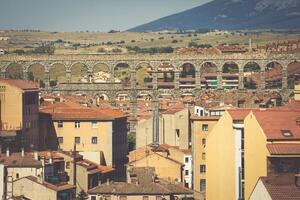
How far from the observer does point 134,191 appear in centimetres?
5706

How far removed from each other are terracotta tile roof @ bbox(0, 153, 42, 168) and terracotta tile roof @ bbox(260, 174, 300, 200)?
1195 inches

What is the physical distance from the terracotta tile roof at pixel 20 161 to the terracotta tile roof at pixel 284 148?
2543cm

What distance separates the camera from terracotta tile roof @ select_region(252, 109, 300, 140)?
38.2 m

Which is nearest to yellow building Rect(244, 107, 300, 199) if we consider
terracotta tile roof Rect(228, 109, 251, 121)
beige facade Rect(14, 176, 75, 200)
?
terracotta tile roof Rect(228, 109, 251, 121)

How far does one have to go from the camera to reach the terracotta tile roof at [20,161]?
61.5 meters

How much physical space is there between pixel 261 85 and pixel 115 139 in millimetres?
63677

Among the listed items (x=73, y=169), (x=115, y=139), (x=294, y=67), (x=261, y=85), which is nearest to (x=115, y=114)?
(x=115, y=139)

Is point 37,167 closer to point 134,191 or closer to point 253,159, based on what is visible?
point 134,191

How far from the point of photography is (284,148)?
37.1m

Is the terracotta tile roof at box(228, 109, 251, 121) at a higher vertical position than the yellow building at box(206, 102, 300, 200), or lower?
higher

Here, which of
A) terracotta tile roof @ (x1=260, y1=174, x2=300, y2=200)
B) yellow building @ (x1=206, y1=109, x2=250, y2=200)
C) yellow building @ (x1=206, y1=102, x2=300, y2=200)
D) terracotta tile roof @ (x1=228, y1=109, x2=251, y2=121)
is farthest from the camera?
terracotta tile roof @ (x1=228, y1=109, x2=251, y2=121)

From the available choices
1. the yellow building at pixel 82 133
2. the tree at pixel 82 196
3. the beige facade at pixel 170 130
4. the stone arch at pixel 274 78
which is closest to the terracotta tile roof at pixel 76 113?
the yellow building at pixel 82 133

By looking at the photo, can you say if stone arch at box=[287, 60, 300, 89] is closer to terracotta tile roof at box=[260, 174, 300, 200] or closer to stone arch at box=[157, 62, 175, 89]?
stone arch at box=[157, 62, 175, 89]

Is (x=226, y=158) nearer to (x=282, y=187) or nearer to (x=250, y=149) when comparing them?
(x=250, y=149)
